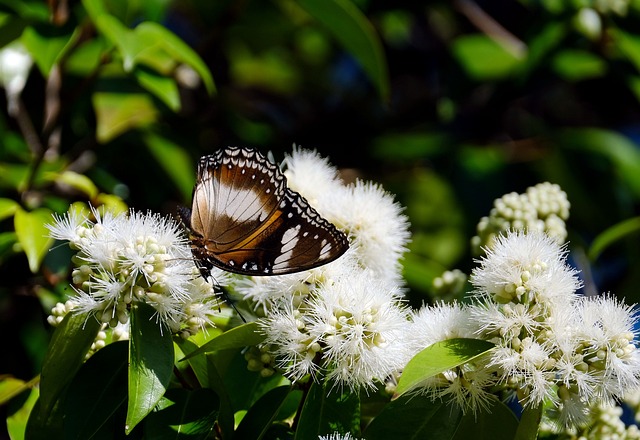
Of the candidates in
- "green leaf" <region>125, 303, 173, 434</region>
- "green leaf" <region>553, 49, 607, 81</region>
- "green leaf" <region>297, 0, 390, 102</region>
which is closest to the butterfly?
"green leaf" <region>125, 303, 173, 434</region>

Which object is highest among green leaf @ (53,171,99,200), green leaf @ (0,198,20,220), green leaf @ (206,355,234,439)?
green leaf @ (206,355,234,439)

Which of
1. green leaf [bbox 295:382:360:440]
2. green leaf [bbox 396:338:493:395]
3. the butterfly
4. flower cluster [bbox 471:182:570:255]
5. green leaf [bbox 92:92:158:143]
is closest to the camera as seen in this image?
green leaf [bbox 396:338:493:395]

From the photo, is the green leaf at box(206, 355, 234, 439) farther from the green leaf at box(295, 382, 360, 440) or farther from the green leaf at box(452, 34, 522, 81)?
the green leaf at box(452, 34, 522, 81)

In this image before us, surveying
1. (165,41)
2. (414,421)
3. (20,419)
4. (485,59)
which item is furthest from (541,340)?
(485,59)

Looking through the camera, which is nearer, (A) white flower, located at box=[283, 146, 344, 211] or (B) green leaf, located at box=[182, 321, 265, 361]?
(B) green leaf, located at box=[182, 321, 265, 361]

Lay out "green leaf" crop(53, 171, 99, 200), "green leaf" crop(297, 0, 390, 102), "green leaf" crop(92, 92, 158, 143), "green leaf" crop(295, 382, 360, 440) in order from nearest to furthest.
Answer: "green leaf" crop(295, 382, 360, 440)
"green leaf" crop(53, 171, 99, 200)
"green leaf" crop(297, 0, 390, 102)
"green leaf" crop(92, 92, 158, 143)

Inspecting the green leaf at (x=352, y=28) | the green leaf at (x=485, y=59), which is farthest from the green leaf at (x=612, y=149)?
the green leaf at (x=352, y=28)
